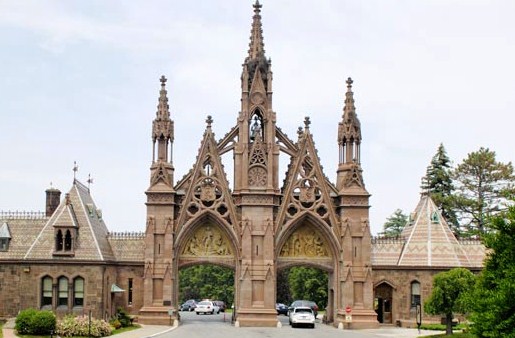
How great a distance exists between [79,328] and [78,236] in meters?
11.3

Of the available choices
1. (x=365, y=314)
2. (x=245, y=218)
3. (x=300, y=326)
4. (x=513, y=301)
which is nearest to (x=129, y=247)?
(x=245, y=218)

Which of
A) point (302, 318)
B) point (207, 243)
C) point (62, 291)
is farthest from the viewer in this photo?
point (207, 243)

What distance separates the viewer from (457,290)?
41906 millimetres

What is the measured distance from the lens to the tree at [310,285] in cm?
8594

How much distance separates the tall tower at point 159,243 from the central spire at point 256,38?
9.52 m

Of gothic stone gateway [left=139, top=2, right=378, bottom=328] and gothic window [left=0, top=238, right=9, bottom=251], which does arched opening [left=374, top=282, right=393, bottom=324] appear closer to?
gothic stone gateway [left=139, top=2, right=378, bottom=328]

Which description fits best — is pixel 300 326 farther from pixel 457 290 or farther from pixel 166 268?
pixel 457 290

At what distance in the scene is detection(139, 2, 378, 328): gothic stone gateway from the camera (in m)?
53.1

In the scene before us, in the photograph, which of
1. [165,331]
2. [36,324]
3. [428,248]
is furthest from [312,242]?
[36,324]

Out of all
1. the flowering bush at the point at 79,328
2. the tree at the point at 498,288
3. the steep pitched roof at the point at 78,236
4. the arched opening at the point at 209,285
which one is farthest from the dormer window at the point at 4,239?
the arched opening at the point at 209,285

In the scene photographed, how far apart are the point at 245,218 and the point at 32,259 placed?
14.1 m

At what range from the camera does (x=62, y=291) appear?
51.6 m

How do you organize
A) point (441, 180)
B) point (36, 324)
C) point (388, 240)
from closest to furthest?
point (36, 324) < point (388, 240) < point (441, 180)

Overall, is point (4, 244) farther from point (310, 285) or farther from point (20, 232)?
point (310, 285)
